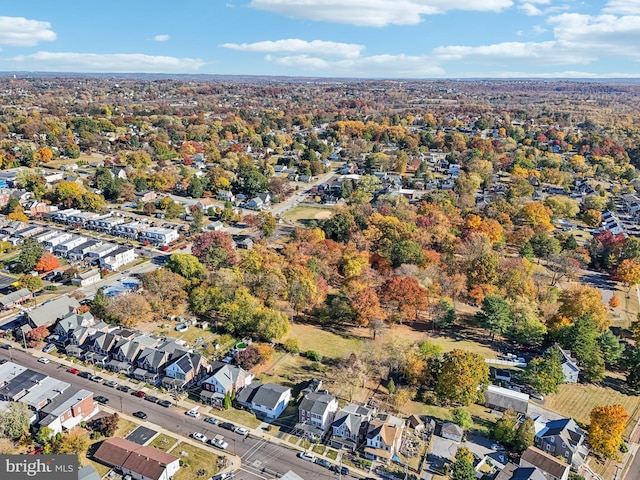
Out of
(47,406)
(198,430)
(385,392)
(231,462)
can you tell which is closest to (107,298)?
(47,406)

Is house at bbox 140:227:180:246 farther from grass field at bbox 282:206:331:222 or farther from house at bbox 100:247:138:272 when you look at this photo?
grass field at bbox 282:206:331:222

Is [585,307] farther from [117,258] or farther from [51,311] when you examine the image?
[117,258]

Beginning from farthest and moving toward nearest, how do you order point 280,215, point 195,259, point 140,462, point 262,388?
point 280,215 → point 195,259 → point 262,388 → point 140,462

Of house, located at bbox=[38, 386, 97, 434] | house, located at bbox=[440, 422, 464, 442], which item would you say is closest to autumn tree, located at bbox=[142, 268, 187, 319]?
house, located at bbox=[38, 386, 97, 434]

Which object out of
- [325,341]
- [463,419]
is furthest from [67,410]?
[463,419]

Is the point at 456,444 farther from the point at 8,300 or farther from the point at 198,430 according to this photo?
the point at 8,300

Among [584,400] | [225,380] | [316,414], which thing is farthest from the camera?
[584,400]
